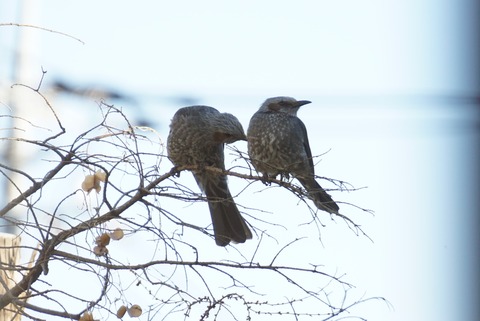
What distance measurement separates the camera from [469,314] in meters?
0.63

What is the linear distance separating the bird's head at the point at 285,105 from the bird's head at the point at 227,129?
753 mm

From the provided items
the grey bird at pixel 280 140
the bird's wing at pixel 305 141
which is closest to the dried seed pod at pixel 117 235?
the grey bird at pixel 280 140

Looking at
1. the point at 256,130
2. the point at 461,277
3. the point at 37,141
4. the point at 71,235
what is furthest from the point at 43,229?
the point at 256,130

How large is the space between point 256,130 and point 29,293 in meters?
2.61

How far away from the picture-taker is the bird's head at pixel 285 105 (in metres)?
5.08

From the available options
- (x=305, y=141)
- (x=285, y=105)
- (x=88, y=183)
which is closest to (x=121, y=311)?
(x=88, y=183)

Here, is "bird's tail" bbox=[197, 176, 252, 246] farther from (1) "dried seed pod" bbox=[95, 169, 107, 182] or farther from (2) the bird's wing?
(1) "dried seed pod" bbox=[95, 169, 107, 182]

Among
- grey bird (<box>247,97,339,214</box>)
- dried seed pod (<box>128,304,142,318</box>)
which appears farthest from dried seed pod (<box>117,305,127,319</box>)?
grey bird (<box>247,97,339,214</box>)

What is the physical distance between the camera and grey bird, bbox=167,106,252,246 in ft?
14.4

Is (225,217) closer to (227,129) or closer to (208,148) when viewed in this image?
(208,148)

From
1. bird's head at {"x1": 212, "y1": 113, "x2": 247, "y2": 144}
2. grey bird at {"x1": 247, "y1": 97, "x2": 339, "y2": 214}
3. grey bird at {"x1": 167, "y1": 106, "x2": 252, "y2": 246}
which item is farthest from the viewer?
grey bird at {"x1": 247, "y1": 97, "x2": 339, "y2": 214}

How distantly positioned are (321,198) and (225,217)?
0.87 meters

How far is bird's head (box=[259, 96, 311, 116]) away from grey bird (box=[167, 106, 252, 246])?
653mm

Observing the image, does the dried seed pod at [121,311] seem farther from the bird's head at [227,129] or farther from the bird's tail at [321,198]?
the bird's head at [227,129]
